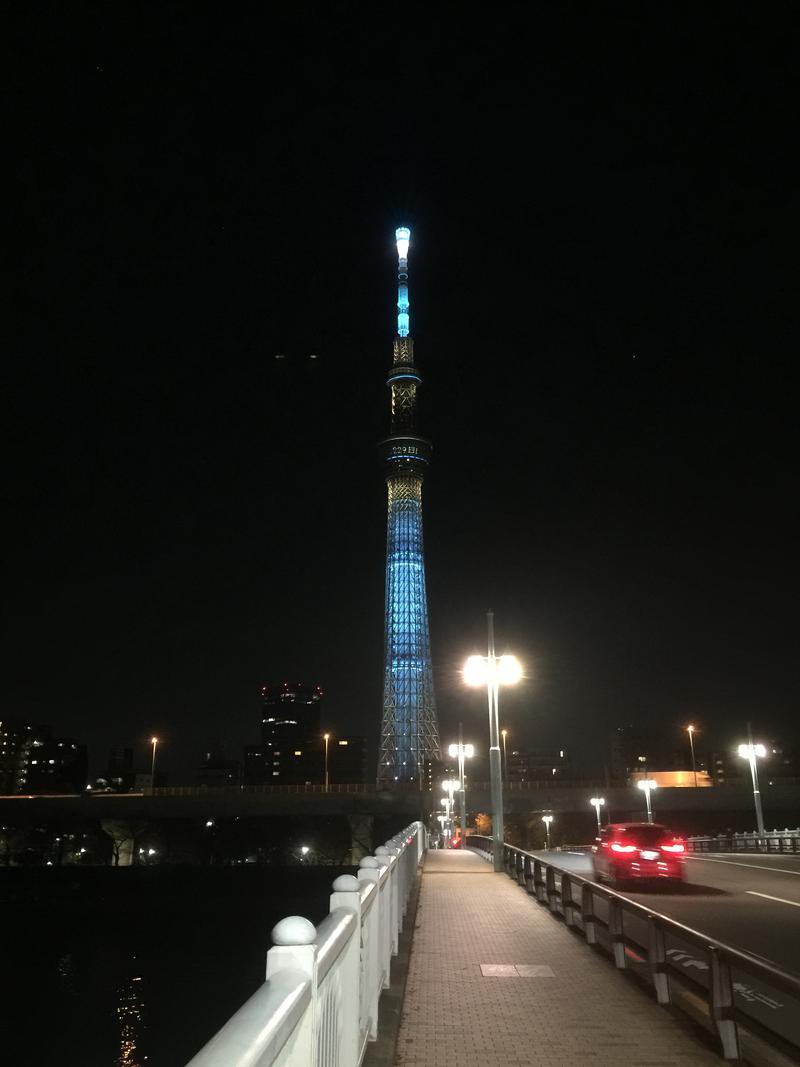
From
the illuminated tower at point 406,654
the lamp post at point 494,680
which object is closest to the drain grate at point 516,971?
the lamp post at point 494,680

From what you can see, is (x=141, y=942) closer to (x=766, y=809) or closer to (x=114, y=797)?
(x=114, y=797)

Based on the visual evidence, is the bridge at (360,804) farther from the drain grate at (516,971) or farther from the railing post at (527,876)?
the drain grate at (516,971)

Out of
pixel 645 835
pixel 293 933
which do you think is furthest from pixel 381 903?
pixel 645 835

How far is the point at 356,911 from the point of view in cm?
622

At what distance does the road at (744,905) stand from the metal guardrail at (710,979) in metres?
0.59

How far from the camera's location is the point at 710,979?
7609 mm

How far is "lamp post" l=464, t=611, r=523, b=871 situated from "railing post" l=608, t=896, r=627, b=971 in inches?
648

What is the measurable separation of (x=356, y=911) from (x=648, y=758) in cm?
18949

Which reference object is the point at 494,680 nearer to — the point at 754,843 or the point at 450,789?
the point at 754,843

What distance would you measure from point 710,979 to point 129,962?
4938 cm

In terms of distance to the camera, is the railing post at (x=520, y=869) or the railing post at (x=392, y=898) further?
the railing post at (x=520, y=869)

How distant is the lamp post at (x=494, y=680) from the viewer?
28.3 m

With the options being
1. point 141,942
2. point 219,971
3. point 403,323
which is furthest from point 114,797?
point 403,323

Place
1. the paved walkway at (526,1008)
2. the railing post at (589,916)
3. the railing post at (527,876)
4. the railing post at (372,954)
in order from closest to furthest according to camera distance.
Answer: the railing post at (372,954) < the paved walkway at (526,1008) < the railing post at (589,916) < the railing post at (527,876)
